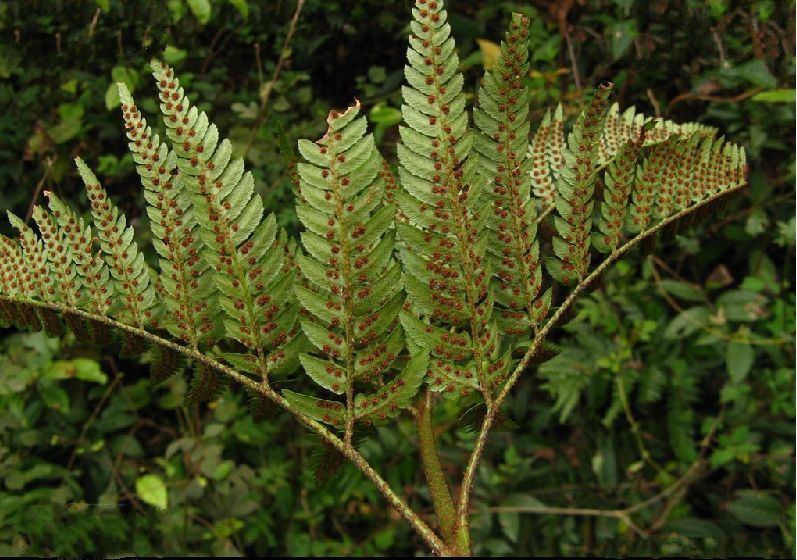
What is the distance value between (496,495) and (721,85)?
3.94 ft

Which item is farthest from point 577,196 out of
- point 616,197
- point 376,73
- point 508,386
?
point 376,73

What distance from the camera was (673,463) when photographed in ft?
6.47

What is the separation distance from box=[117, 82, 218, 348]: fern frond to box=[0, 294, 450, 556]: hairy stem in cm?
2

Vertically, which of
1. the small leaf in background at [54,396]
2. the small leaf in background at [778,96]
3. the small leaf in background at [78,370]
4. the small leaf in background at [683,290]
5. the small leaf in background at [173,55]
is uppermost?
the small leaf in background at [778,96]

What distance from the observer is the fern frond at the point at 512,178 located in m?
0.59

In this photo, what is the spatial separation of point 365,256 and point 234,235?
115 millimetres

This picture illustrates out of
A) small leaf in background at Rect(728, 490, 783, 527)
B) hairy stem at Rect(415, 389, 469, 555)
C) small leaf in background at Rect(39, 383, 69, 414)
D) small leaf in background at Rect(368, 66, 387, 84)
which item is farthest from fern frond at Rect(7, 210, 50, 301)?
small leaf in background at Rect(728, 490, 783, 527)

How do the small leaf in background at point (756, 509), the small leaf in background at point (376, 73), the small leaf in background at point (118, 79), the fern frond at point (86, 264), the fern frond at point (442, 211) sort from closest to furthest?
1. the fern frond at point (442, 211)
2. the fern frond at point (86, 264)
3. the small leaf in background at point (118, 79)
4. the small leaf in background at point (756, 509)
5. the small leaf in background at point (376, 73)

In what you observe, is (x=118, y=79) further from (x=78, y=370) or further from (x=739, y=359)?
(x=739, y=359)

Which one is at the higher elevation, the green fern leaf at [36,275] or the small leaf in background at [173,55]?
the small leaf in background at [173,55]

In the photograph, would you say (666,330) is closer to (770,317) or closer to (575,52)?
(770,317)

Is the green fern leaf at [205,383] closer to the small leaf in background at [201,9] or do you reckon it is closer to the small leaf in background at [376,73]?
the small leaf in background at [201,9]

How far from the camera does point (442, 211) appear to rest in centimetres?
61

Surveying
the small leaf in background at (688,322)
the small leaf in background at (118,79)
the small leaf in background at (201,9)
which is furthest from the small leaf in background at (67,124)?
the small leaf in background at (688,322)
